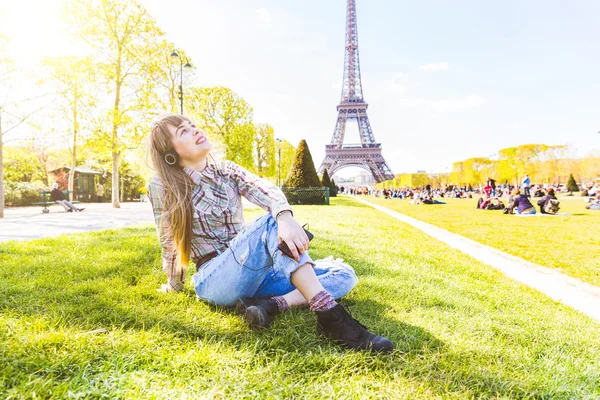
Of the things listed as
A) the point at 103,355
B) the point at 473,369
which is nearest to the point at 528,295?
the point at 473,369

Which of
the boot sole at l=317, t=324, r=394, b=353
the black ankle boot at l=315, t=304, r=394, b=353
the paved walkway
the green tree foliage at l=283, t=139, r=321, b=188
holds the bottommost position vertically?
the paved walkway

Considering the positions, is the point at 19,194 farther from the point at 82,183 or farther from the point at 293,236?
the point at 293,236

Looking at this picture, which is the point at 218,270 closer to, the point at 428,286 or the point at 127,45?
the point at 428,286

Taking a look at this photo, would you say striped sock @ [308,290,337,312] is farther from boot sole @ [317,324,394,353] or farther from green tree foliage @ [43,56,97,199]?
green tree foliage @ [43,56,97,199]

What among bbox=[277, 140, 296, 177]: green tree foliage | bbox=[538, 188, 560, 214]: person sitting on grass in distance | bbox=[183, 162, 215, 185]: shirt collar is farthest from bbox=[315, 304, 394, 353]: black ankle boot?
bbox=[277, 140, 296, 177]: green tree foliage

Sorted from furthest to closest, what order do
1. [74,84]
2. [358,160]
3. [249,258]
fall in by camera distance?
[358,160]
[74,84]
[249,258]

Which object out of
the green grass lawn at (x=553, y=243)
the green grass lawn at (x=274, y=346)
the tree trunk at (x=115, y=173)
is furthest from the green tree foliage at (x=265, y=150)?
the green grass lawn at (x=274, y=346)

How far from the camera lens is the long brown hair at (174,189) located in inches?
71.2

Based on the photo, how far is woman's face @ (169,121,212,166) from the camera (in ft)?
6.21

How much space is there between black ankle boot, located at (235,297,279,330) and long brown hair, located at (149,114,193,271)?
1.40ft

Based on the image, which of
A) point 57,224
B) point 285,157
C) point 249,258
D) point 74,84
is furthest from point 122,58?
point 285,157

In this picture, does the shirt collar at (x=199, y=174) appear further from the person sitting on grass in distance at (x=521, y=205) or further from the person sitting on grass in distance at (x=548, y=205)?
the person sitting on grass in distance at (x=548, y=205)

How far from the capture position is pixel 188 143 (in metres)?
1.89

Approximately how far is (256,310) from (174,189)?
78 cm
